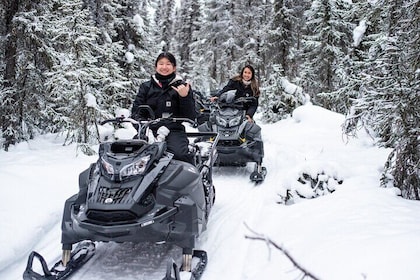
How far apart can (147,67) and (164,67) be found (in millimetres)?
14802

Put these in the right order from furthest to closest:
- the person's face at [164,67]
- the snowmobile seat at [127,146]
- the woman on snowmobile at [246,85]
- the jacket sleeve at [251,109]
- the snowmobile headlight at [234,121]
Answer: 1. the woman on snowmobile at [246,85]
2. the jacket sleeve at [251,109]
3. the snowmobile headlight at [234,121]
4. the person's face at [164,67]
5. the snowmobile seat at [127,146]

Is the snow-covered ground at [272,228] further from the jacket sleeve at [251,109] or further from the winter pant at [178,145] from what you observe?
the jacket sleeve at [251,109]

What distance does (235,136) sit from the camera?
24.7 ft

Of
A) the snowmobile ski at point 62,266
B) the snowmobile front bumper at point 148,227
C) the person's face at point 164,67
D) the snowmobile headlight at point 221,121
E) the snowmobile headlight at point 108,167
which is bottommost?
the snowmobile ski at point 62,266

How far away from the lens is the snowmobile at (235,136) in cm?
751

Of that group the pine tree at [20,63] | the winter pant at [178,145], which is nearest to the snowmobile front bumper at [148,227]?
the winter pant at [178,145]

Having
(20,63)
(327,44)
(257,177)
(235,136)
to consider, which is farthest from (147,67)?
(257,177)

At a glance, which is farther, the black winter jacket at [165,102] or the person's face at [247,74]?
the person's face at [247,74]

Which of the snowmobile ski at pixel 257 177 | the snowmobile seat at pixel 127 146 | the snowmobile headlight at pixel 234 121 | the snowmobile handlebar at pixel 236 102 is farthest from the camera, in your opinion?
the snowmobile handlebar at pixel 236 102

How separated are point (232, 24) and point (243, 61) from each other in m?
4.08

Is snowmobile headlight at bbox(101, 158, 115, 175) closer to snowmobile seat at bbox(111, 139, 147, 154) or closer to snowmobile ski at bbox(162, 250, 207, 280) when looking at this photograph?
snowmobile seat at bbox(111, 139, 147, 154)

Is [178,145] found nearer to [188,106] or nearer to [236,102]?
[188,106]

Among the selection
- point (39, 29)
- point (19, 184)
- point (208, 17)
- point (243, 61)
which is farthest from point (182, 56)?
point (19, 184)

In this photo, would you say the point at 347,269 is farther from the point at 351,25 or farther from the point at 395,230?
the point at 351,25
